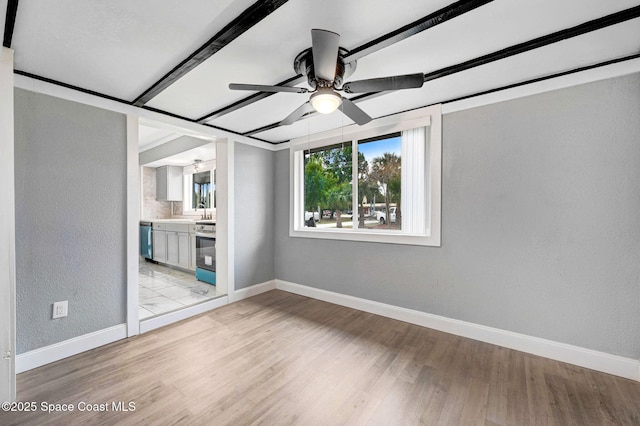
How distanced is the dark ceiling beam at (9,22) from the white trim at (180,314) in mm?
2361

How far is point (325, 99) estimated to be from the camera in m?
1.70

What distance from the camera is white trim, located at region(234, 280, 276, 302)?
3611 mm

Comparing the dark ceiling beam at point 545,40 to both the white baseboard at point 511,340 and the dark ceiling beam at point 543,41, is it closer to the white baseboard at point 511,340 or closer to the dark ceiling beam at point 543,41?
the dark ceiling beam at point 543,41

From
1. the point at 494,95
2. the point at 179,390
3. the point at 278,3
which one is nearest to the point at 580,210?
the point at 494,95

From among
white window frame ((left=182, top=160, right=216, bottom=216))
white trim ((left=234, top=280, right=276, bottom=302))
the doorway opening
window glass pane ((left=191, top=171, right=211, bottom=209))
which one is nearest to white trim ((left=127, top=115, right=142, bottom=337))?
the doorway opening

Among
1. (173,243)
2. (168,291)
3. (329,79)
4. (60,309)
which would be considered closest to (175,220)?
(173,243)

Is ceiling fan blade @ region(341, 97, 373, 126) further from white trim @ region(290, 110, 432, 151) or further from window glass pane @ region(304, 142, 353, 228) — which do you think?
window glass pane @ region(304, 142, 353, 228)

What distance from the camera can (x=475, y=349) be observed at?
2.34 meters

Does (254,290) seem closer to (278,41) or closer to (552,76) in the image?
(278,41)

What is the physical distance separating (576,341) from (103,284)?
4.00 meters

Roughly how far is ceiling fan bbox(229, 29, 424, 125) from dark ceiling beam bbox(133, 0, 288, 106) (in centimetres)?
27

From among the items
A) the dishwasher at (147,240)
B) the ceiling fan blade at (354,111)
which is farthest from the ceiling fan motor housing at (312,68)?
the dishwasher at (147,240)

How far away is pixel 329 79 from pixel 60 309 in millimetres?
2747

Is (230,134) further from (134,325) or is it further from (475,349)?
(475,349)
